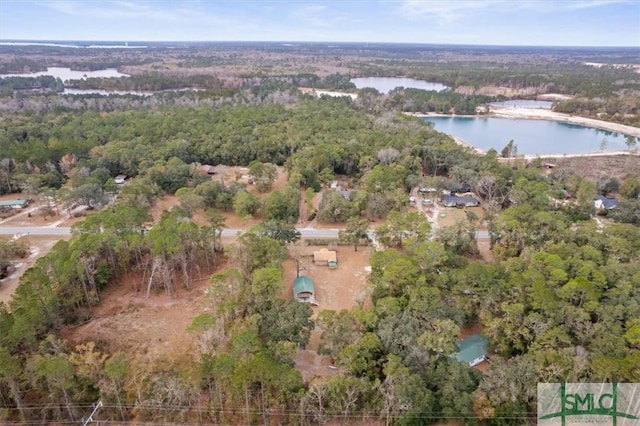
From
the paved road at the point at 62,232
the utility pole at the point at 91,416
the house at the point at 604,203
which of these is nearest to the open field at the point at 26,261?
the paved road at the point at 62,232

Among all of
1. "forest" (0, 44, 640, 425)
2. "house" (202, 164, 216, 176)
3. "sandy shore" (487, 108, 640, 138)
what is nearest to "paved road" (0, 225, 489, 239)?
"forest" (0, 44, 640, 425)

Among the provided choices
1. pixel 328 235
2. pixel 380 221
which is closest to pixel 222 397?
pixel 328 235

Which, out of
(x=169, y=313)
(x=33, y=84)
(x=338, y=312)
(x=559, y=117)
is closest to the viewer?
(x=338, y=312)

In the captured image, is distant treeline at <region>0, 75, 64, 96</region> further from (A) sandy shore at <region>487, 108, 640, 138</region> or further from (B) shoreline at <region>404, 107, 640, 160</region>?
(A) sandy shore at <region>487, 108, 640, 138</region>

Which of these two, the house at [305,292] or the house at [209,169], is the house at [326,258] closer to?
the house at [305,292]

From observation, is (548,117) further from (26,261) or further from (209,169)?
(26,261)

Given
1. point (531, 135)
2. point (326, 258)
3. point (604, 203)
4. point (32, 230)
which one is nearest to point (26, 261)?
point (32, 230)

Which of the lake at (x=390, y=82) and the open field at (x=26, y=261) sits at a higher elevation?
the lake at (x=390, y=82)
